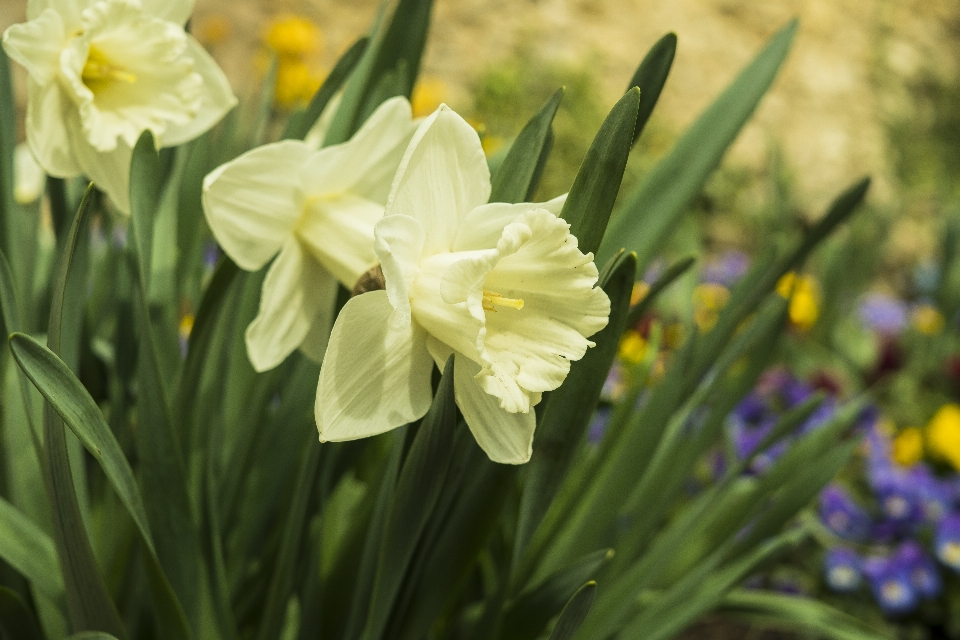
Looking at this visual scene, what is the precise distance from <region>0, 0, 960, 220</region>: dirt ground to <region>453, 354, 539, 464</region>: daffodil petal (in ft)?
8.43

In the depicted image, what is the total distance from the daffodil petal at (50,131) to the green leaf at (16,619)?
0.27m

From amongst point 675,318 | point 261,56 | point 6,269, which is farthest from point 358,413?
point 261,56

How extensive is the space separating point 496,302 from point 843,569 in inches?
43.5

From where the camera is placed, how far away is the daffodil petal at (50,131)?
1.65 feet

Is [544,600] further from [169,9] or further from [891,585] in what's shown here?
[891,585]

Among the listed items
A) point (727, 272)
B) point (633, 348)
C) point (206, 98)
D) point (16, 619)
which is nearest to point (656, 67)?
point (206, 98)

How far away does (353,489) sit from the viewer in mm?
713

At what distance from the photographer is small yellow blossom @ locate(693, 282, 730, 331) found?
60.9 inches

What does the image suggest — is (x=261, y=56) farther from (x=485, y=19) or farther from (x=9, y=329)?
(x=9, y=329)

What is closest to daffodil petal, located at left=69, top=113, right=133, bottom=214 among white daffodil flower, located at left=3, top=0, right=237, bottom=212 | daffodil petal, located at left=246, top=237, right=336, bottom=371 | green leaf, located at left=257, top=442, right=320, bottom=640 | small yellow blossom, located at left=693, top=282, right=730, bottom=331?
white daffodil flower, located at left=3, top=0, right=237, bottom=212

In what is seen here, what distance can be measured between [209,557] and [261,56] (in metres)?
2.33

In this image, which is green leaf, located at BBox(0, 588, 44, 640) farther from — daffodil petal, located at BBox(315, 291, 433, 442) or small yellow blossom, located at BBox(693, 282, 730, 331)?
small yellow blossom, located at BBox(693, 282, 730, 331)

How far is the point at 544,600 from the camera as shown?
59 centimetres

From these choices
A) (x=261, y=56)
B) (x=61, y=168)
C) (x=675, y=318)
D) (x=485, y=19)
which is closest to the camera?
(x=61, y=168)
